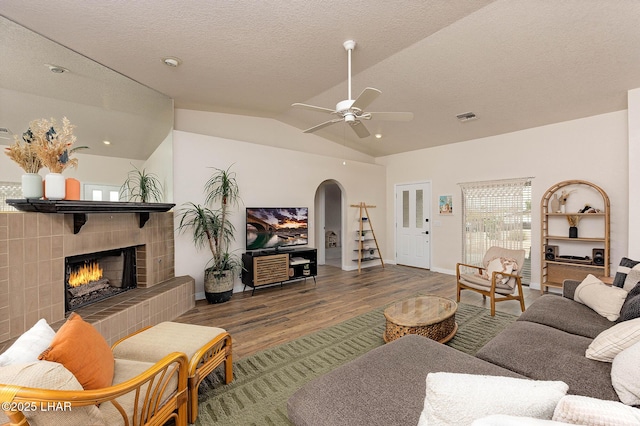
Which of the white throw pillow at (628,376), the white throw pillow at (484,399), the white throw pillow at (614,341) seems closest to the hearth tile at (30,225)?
the white throw pillow at (484,399)

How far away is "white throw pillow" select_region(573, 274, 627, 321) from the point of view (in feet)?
7.84

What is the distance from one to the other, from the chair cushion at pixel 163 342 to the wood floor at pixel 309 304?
0.71 m

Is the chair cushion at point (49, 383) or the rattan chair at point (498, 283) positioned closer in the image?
the chair cushion at point (49, 383)

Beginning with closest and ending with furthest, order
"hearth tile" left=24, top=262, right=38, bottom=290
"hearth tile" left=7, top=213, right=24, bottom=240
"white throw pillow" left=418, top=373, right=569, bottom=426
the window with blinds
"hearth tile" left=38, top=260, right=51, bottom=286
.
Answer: "white throw pillow" left=418, top=373, right=569, bottom=426
"hearth tile" left=7, top=213, right=24, bottom=240
"hearth tile" left=24, top=262, right=38, bottom=290
"hearth tile" left=38, top=260, right=51, bottom=286
the window with blinds

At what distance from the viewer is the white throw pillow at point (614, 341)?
1578 mm

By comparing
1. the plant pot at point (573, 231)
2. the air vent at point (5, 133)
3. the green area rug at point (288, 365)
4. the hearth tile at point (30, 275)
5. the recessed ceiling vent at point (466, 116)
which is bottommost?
the green area rug at point (288, 365)

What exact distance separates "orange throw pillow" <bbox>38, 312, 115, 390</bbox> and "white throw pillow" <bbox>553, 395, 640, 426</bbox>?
1.87m

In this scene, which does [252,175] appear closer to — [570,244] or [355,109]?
[355,109]

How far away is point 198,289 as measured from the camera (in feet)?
14.6

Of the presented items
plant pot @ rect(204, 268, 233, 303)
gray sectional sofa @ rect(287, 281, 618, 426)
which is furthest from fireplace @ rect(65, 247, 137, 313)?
gray sectional sofa @ rect(287, 281, 618, 426)

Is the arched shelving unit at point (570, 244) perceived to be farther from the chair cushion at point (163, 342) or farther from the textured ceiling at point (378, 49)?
the chair cushion at point (163, 342)

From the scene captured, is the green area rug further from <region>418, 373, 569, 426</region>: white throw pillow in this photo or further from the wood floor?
<region>418, 373, 569, 426</region>: white throw pillow

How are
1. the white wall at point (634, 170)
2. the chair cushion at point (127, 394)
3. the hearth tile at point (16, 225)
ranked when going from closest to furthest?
the chair cushion at point (127, 394)
the hearth tile at point (16, 225)
the white wall at point (634, 170)

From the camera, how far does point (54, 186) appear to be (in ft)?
7.93
